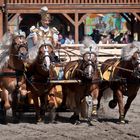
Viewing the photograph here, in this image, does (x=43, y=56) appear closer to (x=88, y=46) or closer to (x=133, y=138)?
(x=88, y=46)

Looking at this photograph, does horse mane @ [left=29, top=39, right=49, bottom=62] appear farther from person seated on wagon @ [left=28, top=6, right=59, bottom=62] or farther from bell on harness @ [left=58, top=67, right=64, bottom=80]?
bell on harness @ [left=58, top=67, right=64, bottom=80]

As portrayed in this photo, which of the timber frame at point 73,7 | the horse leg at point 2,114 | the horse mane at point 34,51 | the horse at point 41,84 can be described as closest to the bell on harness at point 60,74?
the horse at point 41,84

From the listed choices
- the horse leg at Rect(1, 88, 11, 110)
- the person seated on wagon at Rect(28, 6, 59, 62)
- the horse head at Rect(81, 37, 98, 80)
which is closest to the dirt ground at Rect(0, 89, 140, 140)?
the horse leg at Rect(1, 88, 11, 110)

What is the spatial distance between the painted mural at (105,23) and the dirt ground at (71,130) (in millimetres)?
27020

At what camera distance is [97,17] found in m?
41.4

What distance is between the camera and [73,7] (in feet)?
94.9

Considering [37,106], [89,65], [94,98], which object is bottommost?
[37,106]

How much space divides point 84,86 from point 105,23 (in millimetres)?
29052

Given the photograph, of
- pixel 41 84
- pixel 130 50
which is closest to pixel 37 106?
pixel 41 84

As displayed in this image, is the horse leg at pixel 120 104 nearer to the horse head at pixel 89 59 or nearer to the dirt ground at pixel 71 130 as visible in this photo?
the dirt ground at pixel 71 130

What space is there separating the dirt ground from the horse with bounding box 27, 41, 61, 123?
360 millimetres

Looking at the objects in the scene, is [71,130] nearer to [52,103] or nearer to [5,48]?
[52,103]

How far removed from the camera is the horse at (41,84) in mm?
12234

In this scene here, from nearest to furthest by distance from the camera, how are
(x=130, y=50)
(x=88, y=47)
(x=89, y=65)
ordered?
(x=89, y=65), (x=88, y=47), (x=130, y=50)
